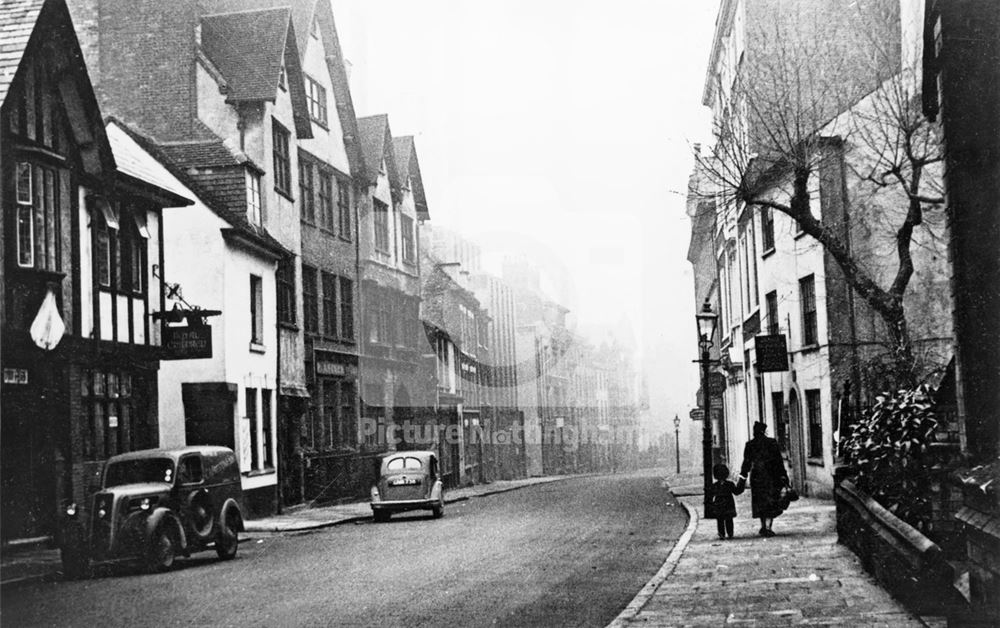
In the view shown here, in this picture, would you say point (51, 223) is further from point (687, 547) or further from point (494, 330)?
point (494, 330)

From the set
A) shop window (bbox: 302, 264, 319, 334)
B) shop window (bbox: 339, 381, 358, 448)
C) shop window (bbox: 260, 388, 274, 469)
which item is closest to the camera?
shop window (bbox: 260, 388, 274, 469)

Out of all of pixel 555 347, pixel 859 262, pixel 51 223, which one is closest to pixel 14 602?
pixel 51 223

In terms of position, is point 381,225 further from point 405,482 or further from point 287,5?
point 405,482

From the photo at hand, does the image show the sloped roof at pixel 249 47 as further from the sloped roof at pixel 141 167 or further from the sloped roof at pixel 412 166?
the sloped roof at pixel 412 166

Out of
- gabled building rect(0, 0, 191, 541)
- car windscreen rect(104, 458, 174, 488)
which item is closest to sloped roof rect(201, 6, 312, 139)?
gabled building rect(0, 0, 191, 541)

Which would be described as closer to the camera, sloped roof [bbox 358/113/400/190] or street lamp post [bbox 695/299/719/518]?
street lamp post [bbox 695/299/719/518]

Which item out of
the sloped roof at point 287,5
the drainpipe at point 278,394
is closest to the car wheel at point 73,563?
the drainpipe at point 278,394

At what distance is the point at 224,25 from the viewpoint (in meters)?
31.2

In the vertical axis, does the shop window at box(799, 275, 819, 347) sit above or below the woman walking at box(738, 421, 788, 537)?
above

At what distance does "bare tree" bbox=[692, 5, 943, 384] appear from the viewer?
19.2 meters

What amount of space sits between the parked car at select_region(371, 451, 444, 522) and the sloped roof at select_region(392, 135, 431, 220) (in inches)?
793

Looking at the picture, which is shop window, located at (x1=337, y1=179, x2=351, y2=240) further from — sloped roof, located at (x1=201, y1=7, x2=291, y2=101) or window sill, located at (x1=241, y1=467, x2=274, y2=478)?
window sill, located at (x1=241, y1=467, x2=274, y2=478)

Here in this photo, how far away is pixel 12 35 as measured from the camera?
16.1 metres

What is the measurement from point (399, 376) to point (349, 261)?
638cm
